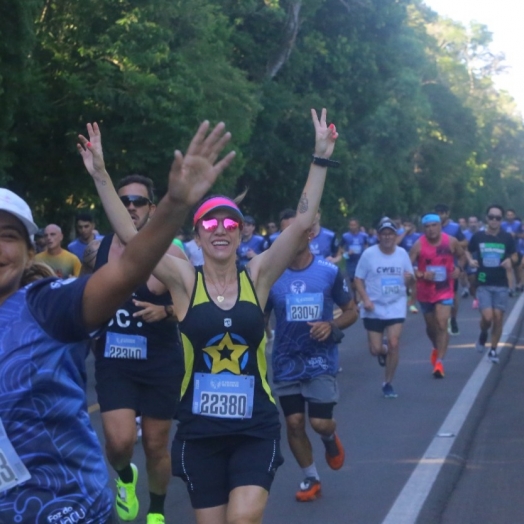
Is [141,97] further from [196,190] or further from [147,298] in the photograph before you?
[196,190]

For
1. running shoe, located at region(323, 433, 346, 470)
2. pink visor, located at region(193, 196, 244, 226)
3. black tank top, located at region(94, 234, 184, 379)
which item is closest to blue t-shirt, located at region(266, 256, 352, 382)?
running shoe, located at region(323, 433, 346, 470)

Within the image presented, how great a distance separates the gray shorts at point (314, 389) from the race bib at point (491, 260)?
8.31m

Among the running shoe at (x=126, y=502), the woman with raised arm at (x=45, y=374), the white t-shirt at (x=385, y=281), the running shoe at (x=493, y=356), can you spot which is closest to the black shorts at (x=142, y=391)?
the running shoe at (x=126, y=502)

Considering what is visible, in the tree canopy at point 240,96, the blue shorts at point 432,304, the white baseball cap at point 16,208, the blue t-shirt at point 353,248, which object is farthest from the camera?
the blue t-shirt at point 353,248

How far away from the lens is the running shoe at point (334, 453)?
296 inches

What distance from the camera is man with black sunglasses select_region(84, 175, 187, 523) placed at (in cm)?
631

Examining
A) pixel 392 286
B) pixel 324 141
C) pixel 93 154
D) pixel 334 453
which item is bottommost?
pixel 334 453

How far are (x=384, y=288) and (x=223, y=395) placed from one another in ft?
24.4

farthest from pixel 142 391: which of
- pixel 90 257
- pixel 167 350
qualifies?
pixel 90 257

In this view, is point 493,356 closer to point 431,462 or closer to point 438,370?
point 438,370

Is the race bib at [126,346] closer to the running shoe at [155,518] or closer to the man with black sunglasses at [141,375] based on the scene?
the man with black sunglasses at [141,375]

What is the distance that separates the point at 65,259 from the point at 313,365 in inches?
248

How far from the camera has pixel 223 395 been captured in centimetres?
483

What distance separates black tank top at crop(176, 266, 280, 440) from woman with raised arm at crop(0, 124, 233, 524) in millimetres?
1829
